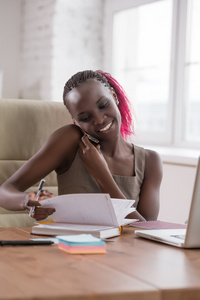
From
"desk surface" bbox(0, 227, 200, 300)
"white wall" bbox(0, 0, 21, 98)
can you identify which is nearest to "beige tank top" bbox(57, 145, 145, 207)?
"desk surface" bbox(0, 227, 200, 300)

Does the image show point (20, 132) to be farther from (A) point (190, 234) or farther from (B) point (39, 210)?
(A) point (190, 234)

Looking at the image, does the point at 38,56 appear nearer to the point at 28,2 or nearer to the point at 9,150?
the point at 28,2

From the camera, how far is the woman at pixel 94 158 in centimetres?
183

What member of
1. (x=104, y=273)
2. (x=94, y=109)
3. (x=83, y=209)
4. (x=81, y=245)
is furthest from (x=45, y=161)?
(x=104, y=273)

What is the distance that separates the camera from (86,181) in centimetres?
192

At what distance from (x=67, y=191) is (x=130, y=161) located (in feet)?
0.93

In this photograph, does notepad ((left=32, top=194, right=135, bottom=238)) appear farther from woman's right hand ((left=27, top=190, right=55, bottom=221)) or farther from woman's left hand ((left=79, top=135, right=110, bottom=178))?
woman's left hand ((left=79, top=135, right=110, bottom=178))

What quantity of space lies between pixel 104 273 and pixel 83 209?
1.40 feet

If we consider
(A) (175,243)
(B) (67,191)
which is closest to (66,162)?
(B) (67,191)

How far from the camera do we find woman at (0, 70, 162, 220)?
183cm

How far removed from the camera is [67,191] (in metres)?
1.94

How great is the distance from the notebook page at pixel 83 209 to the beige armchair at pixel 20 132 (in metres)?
0.73

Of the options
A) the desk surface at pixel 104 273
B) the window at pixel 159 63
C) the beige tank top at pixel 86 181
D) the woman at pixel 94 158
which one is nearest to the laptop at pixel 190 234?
the desk surface at pixel 104 273

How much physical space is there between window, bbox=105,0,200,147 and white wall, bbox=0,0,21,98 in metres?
0.83
